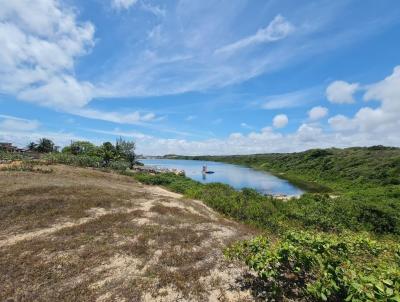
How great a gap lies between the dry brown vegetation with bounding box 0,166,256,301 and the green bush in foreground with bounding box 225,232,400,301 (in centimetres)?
165

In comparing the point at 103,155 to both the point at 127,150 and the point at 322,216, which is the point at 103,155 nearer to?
the point at 127,150

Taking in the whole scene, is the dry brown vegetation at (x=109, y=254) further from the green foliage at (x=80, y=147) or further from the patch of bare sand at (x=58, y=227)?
the green foliage at (x=80, y=147)

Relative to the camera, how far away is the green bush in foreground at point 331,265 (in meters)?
4.52

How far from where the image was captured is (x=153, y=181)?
4116 cm

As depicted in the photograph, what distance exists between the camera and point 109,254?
10.1 meters

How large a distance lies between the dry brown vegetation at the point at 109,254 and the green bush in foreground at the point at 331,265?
1.65 meters

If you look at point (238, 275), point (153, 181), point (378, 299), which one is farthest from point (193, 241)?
point (153, 181)

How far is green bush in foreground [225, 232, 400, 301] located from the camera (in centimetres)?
452

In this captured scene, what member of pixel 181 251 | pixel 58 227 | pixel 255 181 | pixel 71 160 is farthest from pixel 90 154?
pixel 181 251

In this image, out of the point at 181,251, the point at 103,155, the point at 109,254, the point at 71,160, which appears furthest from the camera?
the point at 103,155

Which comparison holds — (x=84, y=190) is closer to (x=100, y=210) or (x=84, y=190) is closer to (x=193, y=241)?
(x=100, y=210)

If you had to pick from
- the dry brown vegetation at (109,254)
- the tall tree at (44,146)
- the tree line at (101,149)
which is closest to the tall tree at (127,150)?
the tree line at (101,149)

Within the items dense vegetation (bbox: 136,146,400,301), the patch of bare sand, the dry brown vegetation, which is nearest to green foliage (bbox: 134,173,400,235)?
dense vegetation (bbox: 136,146,400,301)

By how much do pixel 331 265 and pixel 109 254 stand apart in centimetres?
789
